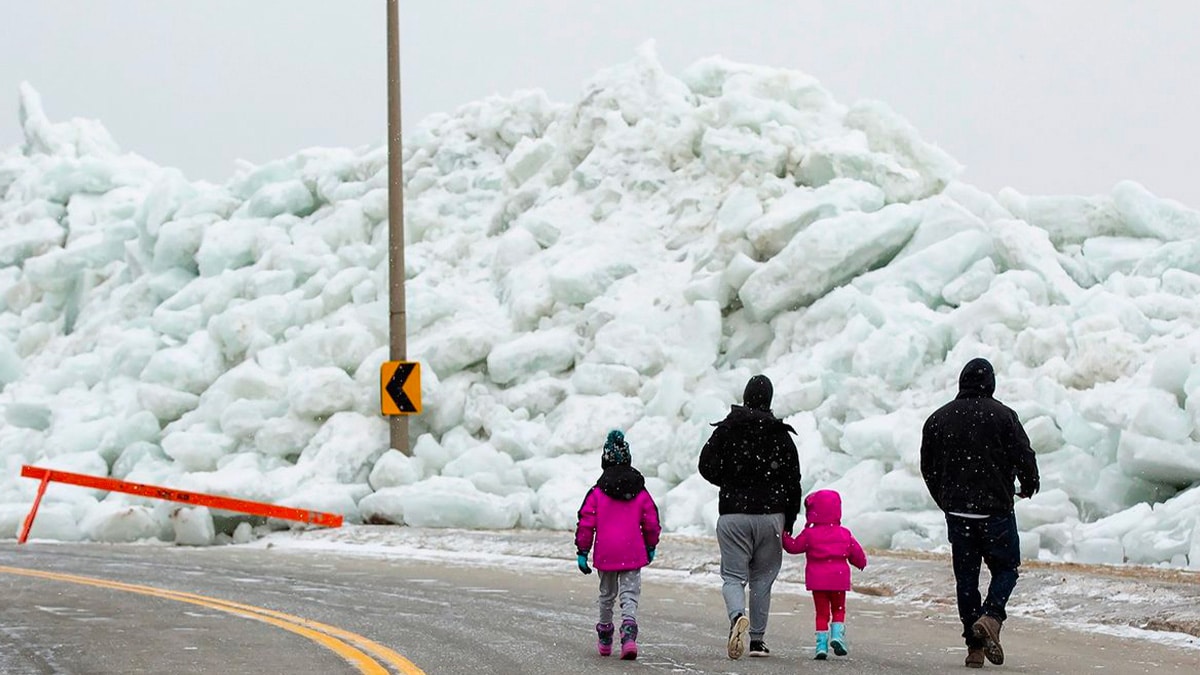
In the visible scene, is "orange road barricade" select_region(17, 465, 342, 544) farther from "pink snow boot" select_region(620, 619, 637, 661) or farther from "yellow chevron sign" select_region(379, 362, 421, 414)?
"pink snow boot" select_region(620, 619, 637, 661)

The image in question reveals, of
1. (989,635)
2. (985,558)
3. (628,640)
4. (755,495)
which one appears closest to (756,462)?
(755,495)

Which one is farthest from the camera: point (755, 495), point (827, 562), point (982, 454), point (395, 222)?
point (395, 222)

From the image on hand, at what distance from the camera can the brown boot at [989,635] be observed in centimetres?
880

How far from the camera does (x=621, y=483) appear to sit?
380 inches

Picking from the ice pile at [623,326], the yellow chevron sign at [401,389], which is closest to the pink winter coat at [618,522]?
the ice pile at [623,326]

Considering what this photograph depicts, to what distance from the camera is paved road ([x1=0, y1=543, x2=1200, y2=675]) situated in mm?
8977

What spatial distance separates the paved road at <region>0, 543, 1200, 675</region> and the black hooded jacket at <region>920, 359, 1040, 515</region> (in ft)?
3.03

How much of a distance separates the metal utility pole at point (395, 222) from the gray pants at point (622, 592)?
37.4 feet

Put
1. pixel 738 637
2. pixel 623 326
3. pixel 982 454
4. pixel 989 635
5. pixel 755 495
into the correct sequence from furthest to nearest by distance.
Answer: pixel 623 326
pixel 755 495
pixel 982 454
pixel 738 637
pixel 989 635

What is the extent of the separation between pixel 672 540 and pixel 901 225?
6951mm

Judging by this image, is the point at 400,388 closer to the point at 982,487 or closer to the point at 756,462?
the point at 756,462

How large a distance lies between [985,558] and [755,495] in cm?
134

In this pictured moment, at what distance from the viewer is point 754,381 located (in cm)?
970

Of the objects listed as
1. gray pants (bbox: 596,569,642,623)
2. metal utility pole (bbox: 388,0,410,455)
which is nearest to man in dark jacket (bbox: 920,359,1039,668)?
gray pants (bbox: 596,569,642,623)
